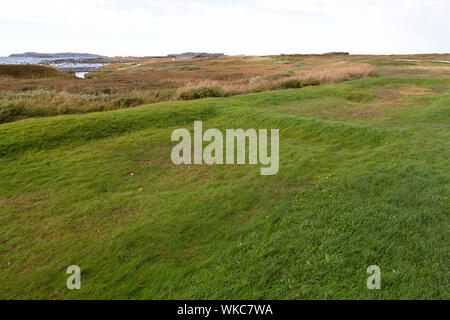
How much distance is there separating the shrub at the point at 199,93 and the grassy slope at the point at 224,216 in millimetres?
9550

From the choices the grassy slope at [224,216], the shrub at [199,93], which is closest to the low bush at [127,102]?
the shrub at [199,93]

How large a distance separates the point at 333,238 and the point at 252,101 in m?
15.0

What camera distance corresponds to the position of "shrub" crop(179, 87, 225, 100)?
22016 millimetres

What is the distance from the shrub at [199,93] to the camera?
22016 millimetres

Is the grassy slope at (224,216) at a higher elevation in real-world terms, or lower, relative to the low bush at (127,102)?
lower

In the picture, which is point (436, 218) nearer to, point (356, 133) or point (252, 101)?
point (356, 133)

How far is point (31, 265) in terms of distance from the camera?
5.54 metres

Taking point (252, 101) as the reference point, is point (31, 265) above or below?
below

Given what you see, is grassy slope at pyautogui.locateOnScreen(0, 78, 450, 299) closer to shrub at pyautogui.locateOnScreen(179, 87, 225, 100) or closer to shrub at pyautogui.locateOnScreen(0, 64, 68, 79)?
shrub at pyautogui.locateOnScreen(179, 87, 225, 100)

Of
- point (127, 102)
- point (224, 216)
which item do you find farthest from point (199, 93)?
point (224, 216)

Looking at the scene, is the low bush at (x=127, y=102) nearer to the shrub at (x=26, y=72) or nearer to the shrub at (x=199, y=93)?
the shrub at (x=199, y=93)

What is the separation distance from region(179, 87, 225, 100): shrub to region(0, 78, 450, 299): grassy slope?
9550 millimetres

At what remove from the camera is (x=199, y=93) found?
2212 cm

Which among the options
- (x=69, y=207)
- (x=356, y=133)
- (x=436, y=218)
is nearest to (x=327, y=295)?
(x=436, y=218)
